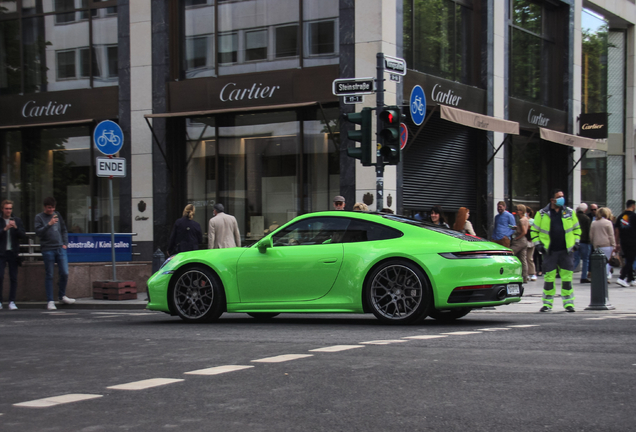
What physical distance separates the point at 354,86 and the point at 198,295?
15.3 feet

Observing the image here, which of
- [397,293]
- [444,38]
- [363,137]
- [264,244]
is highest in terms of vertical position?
[444,38]

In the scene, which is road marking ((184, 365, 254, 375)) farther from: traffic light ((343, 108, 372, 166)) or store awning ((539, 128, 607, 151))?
store awning ((539, 128, 607, 151))

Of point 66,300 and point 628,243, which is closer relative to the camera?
point 66,300

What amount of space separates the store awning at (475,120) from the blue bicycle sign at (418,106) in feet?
1.58

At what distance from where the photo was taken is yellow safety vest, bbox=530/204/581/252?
37.3 ft

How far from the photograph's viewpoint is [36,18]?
72.1 ft

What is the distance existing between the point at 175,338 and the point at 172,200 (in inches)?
468

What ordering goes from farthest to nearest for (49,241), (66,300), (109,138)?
1. (109,138)
2. (66,300)
3. (49,241)

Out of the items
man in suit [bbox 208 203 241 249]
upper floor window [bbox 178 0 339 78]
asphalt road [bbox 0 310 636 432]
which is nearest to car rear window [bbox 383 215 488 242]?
asphalt road [bbox 0 310 636 432]

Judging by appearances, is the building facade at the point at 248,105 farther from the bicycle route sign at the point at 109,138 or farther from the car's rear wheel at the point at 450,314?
the car's rear wheel at the point at 450,314

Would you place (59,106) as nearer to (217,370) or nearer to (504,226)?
(504,226)

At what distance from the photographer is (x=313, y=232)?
32.6 ft

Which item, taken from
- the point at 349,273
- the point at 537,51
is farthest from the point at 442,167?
the point at 349,273

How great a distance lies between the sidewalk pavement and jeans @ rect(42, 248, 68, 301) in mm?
338
